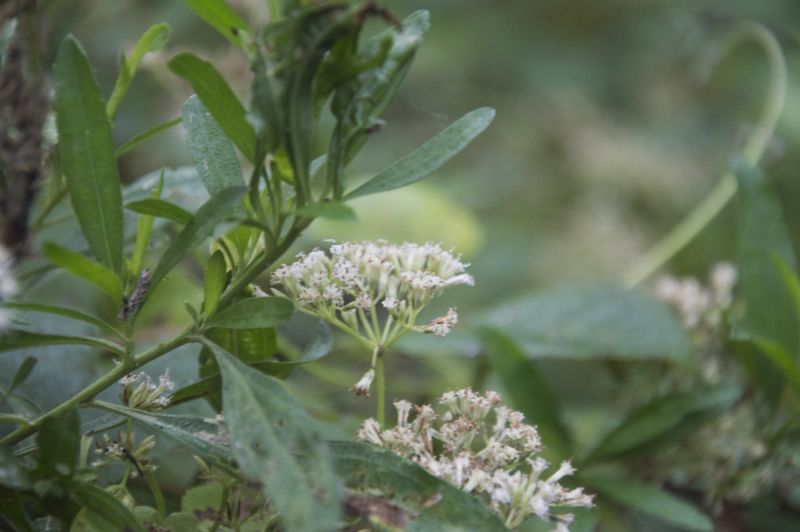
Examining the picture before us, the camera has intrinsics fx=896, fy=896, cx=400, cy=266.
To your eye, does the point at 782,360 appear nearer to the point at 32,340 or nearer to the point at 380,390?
the point at 380,390

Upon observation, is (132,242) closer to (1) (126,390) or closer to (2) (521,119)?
(1) (126,390)

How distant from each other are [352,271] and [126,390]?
0.13m

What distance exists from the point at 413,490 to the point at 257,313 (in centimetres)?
11

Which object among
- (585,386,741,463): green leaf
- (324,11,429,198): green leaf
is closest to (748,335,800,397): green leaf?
(585,386,741,463): green leaf

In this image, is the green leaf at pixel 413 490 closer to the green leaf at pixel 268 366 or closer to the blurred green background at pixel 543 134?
the green leaf at pixel 268 366

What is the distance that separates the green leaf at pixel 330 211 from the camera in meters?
0.39

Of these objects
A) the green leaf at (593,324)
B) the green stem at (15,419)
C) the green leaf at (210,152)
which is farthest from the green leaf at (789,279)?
the green stem at (15,419)

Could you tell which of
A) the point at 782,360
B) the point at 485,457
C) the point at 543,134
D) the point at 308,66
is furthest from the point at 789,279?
the point at 543,134

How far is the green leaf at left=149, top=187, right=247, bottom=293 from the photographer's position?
41 centimetres

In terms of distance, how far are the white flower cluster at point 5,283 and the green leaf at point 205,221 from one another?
71 mm

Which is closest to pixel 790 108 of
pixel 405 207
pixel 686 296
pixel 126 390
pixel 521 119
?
pixel 521 119

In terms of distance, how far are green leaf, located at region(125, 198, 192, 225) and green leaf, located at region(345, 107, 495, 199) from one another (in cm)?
8

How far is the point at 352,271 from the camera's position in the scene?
18.8 inches

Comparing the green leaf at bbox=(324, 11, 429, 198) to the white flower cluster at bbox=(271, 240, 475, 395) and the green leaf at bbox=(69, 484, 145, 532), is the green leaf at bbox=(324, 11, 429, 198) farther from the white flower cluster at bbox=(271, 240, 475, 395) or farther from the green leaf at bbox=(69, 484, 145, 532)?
the green leaf at bbox=(69, 484, 145, 532)
